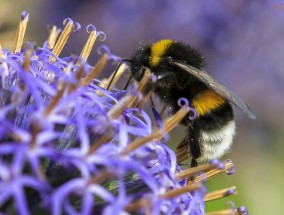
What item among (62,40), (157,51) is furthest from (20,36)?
(157,51)

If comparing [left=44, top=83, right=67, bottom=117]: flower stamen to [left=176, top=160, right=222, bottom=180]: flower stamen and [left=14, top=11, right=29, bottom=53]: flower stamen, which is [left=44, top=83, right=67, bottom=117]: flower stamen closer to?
[left=176, top=160, right=222, bottom=180]: flower stamen

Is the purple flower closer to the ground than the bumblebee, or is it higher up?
closer to the ground

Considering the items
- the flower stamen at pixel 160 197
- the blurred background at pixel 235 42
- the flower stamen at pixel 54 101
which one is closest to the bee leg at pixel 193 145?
the flower stamen at pixel 160 197

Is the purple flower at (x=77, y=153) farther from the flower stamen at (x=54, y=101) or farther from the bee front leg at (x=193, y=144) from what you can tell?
the bee front leg at (x=193, y=144)

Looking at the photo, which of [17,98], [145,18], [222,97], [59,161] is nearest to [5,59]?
[17,98]

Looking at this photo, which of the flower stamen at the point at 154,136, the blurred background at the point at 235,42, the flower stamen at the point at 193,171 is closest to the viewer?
the flower stamen at the point at 154,136

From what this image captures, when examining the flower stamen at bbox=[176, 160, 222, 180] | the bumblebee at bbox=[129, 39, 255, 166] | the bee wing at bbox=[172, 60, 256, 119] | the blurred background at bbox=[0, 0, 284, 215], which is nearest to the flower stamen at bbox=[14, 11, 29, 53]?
the bumblebee at bbox=[129, 39, 255, 166]

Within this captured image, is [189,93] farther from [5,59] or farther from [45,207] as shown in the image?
[45,207]
